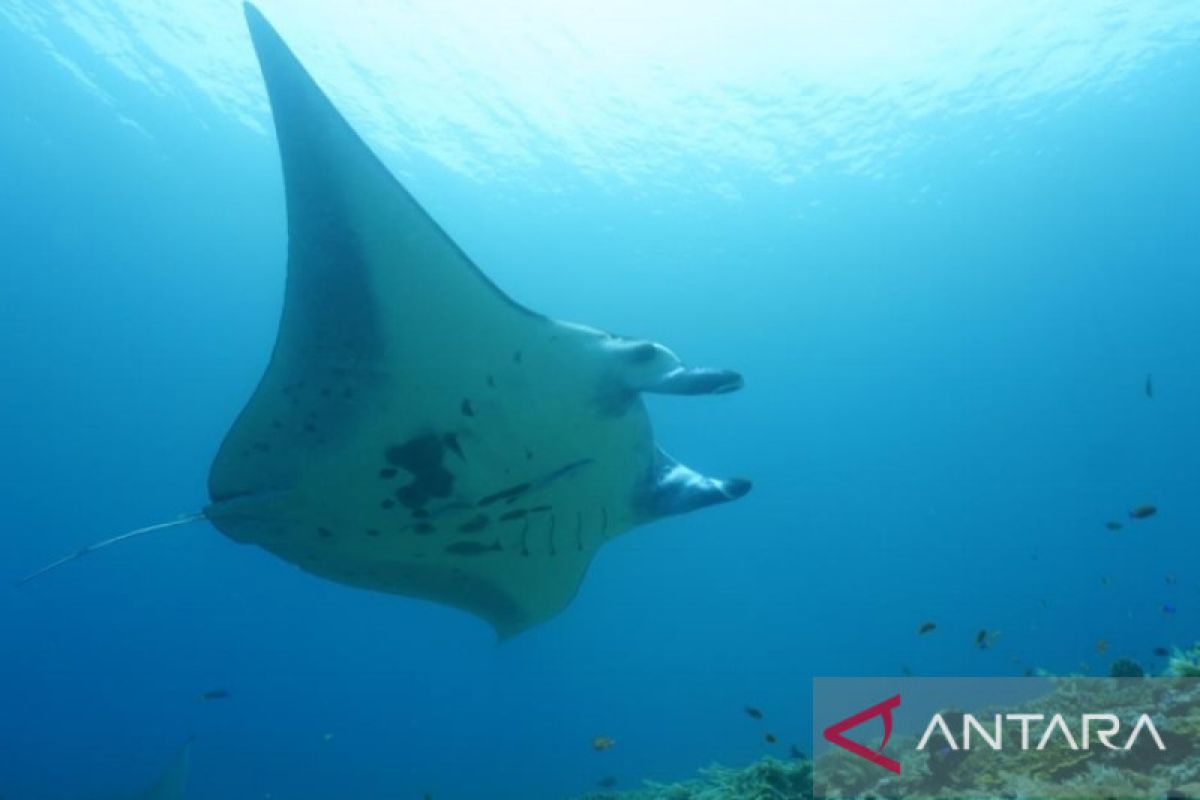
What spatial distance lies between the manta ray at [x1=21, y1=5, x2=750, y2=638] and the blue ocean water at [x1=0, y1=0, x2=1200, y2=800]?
8427mm

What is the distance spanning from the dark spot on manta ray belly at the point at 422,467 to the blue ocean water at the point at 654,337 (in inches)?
354

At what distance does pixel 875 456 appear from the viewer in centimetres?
5669

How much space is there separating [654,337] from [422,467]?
36.1m

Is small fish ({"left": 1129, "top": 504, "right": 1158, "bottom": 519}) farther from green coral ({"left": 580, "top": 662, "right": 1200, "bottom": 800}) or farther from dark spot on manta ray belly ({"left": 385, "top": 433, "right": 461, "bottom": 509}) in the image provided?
dark spot on manta ray belly ({"left": 385, "top": 433, "right": 461, "bottom": 509})

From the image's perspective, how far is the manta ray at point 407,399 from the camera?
9.86 feet

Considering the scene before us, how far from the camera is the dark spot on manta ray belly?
11.4ft

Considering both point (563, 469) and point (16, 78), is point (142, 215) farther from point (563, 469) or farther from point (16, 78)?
point (563, 469)

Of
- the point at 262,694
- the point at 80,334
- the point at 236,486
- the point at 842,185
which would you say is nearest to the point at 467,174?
the point at 842,185

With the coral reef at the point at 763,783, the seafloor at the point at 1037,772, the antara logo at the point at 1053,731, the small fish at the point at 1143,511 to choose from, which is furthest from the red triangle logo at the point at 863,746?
the small fish at the point at 1143,511

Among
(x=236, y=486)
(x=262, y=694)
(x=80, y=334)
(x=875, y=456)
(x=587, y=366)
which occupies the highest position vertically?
(x=875, y=456)

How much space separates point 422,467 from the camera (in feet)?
11.7

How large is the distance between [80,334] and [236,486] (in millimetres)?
45293

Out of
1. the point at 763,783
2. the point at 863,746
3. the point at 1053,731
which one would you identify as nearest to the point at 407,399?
the point at 763,783

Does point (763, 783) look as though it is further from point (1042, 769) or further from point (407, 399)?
point (407, 399)
